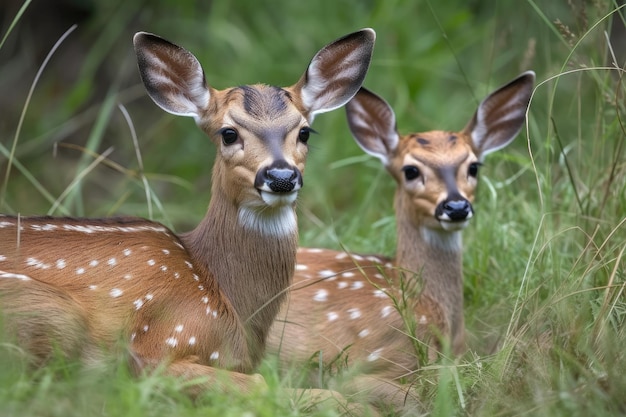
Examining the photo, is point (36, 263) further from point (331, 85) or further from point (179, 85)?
point (331, 85)

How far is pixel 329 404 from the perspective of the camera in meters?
5.08

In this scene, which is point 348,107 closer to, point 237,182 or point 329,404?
point 237,182

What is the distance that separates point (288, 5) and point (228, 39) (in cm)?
67

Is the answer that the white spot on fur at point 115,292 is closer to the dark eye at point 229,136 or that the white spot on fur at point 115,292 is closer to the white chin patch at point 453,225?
the dark eye at point 229,136

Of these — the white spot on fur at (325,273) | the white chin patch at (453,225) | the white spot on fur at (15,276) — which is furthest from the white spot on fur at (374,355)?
the white spot on fur at (15,276)

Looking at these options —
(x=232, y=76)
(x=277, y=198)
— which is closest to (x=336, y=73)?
(x=277, y=198)

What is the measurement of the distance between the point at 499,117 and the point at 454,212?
111 centimetres

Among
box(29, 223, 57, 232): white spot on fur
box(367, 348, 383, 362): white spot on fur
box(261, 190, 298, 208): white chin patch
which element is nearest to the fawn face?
box(367, 348, 383, 362): white spot on fur

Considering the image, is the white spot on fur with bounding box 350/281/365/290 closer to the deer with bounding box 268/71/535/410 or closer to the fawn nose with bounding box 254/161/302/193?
the deer with bounding box 268/71/535/410

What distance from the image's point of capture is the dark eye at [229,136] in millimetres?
5742

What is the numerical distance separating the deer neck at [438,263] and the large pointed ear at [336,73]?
1.04m

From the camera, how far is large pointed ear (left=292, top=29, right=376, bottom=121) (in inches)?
248

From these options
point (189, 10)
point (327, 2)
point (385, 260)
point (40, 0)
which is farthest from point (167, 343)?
point (40, 0)

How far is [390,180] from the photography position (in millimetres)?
8594
